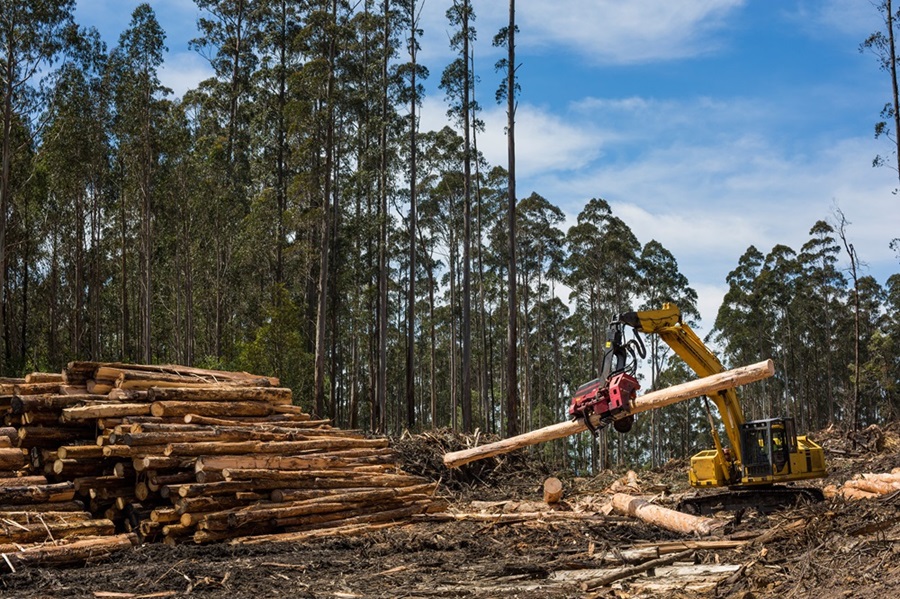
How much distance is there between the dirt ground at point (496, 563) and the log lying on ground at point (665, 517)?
0.75 feet

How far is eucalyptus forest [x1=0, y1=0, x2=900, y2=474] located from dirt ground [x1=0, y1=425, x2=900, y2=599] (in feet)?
45.6

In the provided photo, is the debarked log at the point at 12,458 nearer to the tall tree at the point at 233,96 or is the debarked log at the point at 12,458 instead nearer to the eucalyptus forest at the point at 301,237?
the eucalyptus forest at the point at 301,237

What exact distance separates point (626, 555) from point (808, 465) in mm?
5143

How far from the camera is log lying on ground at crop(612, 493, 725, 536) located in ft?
36.8

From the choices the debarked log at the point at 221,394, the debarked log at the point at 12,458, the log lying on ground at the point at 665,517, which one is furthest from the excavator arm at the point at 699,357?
the debarked log at the point at 12,458

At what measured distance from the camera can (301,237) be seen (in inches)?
1590

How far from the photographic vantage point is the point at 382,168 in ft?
119

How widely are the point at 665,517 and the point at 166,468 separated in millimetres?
7375

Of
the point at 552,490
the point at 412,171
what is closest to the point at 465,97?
the point at 412,171

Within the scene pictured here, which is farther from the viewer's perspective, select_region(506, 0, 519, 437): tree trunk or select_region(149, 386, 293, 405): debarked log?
select_region(506, 0, 519, 437): tree trunk

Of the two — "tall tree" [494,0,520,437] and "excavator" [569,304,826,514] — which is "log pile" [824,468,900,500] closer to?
"excavator" [569,304,826,514]

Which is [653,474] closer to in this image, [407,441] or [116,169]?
[407,441]

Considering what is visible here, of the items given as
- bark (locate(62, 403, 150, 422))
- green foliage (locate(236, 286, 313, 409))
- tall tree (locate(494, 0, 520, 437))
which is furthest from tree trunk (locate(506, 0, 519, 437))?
bark (locate(62, 403, 150, 422))

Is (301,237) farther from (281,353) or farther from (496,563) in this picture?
(496,563)
